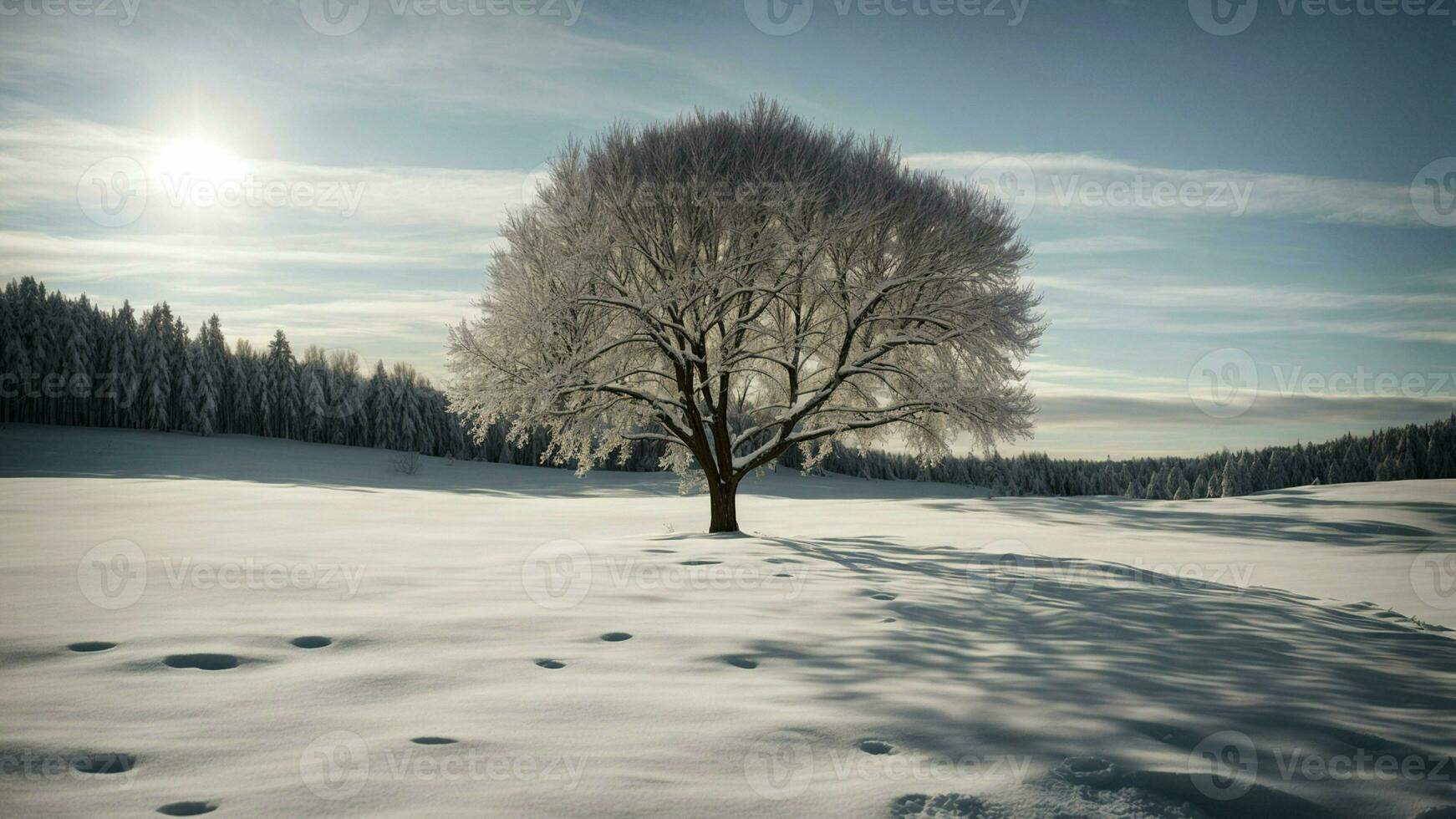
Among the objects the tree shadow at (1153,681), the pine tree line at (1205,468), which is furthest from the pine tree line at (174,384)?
the tree shadow at (1153,681)

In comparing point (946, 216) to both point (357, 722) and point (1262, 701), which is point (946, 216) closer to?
point (1262, 701)

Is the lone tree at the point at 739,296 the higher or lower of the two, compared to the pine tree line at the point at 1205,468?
higher

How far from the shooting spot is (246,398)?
47625mm

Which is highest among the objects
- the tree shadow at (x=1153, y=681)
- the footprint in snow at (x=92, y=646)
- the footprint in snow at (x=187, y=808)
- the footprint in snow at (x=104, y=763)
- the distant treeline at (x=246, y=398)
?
the distant treeline at (x=246, y=398)

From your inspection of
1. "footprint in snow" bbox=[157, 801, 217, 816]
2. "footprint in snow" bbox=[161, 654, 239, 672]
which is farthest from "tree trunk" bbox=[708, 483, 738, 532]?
"footprint in snow" bbox=[157, 801, 217, 816]

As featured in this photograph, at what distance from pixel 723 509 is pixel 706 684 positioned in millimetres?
12187

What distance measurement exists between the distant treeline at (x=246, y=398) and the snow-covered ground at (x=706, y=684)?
36.7 m

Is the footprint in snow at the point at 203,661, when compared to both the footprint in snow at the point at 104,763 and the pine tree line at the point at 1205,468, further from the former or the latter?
the pine tree line at the point at 1205,468

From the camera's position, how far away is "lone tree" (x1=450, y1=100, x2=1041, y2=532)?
15539 millimetres

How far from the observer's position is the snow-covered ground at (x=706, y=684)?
3.24 metres

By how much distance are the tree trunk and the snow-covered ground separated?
4849 mm

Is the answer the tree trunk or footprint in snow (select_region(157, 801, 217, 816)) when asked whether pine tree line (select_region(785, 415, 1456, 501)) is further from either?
footprint in snow (select_region(157, 801, 217, 816))

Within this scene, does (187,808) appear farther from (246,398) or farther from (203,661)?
(246,398)

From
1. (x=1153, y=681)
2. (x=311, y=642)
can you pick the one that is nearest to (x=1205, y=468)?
(x=1153, y=681)
